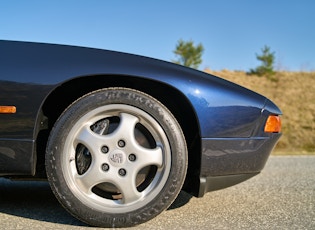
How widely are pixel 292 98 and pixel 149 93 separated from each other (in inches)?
779

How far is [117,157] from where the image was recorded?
78.4 inches

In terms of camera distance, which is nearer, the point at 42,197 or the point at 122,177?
the point at 122,177

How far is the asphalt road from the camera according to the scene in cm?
205

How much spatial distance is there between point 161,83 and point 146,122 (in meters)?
0.25

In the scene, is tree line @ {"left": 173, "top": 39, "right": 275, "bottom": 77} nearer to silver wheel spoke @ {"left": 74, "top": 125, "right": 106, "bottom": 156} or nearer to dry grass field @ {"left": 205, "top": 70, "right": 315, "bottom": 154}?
dry grass field @ {"left": 205, "top": 70, "right": 315, "bottom": 154}

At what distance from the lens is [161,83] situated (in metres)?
2.07

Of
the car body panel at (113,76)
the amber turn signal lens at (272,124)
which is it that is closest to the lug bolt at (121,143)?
the car body panel at (113,76)

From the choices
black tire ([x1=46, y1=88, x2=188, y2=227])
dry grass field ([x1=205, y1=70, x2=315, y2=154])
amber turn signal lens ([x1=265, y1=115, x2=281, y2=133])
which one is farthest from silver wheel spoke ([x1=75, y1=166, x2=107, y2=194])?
dry grass field ([x1=205, y1=70, x2=315, y2=154])

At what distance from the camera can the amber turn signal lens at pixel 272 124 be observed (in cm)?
219

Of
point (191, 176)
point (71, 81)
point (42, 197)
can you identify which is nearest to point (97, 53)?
point (71, 81)

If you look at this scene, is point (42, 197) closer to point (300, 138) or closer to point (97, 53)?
point (97, 53)

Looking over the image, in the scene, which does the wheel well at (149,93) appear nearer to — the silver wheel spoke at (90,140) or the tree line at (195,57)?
the silver wheel spoke at (90,140)

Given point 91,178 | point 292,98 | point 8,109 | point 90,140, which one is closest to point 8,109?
point 8,109

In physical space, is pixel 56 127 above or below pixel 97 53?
below
